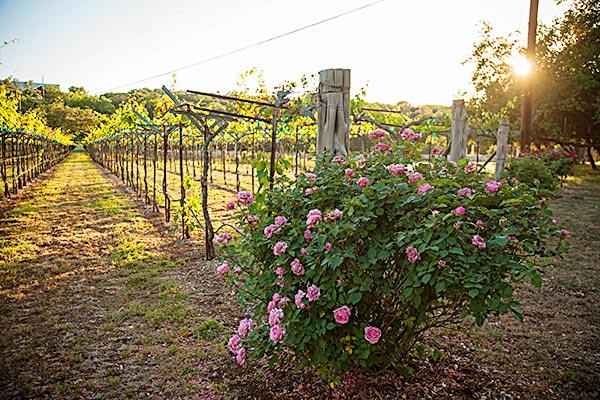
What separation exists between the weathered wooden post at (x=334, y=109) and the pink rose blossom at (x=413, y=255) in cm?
150

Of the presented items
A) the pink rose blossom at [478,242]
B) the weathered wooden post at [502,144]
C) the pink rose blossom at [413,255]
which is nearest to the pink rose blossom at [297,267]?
the pink rose blossom at [413,255]

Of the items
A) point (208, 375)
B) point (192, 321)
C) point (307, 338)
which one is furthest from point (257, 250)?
point (192, 321)

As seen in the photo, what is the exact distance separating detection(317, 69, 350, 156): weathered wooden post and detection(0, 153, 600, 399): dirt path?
62.6 inches

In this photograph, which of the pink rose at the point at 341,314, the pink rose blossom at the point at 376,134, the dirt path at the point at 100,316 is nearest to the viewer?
the pink rose at the point at 341,314

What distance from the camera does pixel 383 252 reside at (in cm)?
211

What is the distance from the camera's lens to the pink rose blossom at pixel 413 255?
1953mm

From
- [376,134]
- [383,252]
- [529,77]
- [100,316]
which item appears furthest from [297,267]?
[529,77]

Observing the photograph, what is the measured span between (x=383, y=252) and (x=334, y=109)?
5.15ft

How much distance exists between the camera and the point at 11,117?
10320 millimetres

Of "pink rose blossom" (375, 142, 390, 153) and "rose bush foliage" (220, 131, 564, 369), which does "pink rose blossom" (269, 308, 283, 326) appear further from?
"pink rose blossom" (375, 142, 390, 153)

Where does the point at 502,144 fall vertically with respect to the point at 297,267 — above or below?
above

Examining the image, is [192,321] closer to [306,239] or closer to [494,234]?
[306,239]

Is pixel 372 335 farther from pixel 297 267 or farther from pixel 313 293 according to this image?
pixel 297 267

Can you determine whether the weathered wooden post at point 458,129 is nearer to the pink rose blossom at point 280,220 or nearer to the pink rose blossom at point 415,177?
the pink rose blossom at point 415,177
